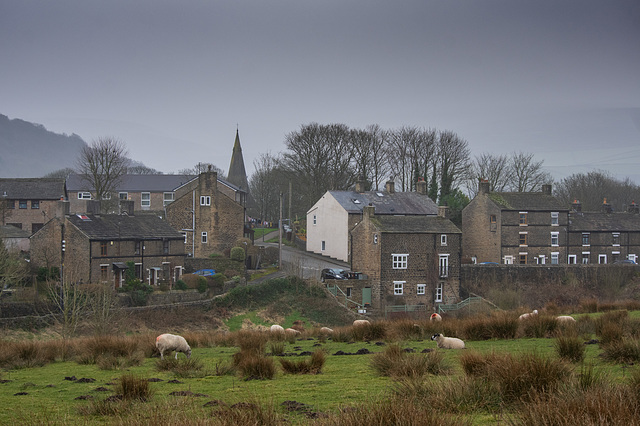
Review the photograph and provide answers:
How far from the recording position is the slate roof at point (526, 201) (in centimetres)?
6412

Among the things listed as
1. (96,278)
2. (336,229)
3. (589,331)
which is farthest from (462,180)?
(589,331)

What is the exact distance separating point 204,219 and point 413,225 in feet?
77.9

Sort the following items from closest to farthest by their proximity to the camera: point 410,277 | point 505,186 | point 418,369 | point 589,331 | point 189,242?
point 418,369 < point 589,331 < point 410,277 < point 189,242 < point 505,186

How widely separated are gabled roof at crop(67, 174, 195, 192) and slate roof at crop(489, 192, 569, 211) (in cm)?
4354

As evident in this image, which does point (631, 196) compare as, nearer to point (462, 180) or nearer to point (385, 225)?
point (462, 180)

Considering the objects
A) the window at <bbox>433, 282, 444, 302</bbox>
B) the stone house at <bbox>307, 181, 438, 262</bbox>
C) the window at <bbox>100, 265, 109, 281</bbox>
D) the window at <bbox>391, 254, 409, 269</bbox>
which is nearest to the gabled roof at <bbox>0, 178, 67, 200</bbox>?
the window at <bbox>100, 265, 109, 281</bbox>

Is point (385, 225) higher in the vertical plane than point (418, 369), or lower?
higher

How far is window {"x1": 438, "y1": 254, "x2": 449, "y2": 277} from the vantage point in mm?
51062

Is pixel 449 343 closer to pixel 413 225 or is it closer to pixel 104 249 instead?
pixel 413 225

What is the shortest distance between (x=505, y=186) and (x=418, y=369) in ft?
278

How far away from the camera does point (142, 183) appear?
86375 mm

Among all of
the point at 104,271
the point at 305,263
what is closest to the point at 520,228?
the point at 305,263

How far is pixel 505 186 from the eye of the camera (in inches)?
3595

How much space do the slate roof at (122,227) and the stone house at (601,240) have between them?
41763mm
